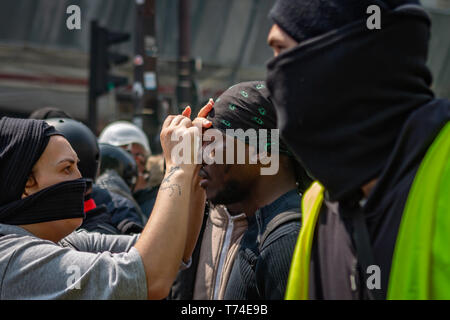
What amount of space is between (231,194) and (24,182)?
1067 millimetres

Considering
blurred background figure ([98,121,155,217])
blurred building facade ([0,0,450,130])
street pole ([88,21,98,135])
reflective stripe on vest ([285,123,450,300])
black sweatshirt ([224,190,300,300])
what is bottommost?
black sweatshirt ([224,190,300,300])

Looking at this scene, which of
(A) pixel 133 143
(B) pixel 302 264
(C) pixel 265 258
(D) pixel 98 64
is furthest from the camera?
(D) pixel 98 64

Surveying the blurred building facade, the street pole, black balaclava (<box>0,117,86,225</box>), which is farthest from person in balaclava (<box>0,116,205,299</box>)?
the blurred building facade

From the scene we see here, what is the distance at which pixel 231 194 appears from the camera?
9.71ft

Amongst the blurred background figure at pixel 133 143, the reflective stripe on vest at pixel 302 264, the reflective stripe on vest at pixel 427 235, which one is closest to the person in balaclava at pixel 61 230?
the reflective stripe on vest at pixel 302 264

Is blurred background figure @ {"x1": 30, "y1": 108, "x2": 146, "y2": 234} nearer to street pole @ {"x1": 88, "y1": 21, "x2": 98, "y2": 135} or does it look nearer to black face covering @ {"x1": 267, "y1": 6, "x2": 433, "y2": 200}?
black face covering @ {"x1": 267, "y1": 6, "x2": 433, "y2": 200}

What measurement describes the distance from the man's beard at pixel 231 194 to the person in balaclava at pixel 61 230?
1.23ft

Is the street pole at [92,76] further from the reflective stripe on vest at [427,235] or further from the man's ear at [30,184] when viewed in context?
the reflective stripe on vest at [427,235]

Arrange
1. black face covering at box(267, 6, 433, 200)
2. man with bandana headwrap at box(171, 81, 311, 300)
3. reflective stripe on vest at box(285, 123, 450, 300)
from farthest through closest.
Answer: man with bandana headwrap at box(171, 81, 311, 300) → black face covering at box(267, 6, 433, 200) → reflective stripe on vest at box(285, 123, 450, 300)

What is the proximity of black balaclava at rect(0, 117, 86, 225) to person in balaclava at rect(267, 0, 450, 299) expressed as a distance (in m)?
1.14

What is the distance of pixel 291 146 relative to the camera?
181 centimetres

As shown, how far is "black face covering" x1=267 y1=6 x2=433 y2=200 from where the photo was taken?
162 cm

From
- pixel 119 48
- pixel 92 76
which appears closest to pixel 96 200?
pixel 92 76

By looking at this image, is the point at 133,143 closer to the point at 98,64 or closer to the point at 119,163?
the point at 119,163
